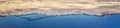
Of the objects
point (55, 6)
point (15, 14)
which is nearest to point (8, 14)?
point (15, 14)

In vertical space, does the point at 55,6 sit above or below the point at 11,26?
above

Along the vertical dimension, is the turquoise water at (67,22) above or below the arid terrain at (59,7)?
below

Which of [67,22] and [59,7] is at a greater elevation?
[59,7]

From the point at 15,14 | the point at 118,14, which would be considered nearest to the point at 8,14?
the point at 15,14

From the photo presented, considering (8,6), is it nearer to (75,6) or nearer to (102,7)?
(75,6)
